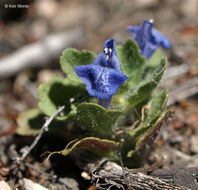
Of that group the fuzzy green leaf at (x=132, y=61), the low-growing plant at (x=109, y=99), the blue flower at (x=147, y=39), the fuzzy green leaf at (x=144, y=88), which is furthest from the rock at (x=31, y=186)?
the blue flower at (x=147, y=39)

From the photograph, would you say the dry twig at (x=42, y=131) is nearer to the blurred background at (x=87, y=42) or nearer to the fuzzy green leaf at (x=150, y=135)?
the blurred background at (x=87, y=42)

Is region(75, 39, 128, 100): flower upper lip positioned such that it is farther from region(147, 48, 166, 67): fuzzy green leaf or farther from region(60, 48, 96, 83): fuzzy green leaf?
region(147, 48, 166, 67): fuzzy green leaf

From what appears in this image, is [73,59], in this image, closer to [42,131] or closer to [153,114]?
[42,131]

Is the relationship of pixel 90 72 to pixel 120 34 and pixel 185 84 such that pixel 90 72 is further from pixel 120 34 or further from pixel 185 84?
pixel 120 34

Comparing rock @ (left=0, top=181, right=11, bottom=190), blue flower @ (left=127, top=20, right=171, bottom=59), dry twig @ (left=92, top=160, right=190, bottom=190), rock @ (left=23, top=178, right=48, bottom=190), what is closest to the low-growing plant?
blue flower @ (left=127, top=20, right=171, bottom=59)

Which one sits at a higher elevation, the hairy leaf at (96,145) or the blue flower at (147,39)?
the blue flower at (147,39)

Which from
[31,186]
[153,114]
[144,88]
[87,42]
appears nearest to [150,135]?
[153,114]
